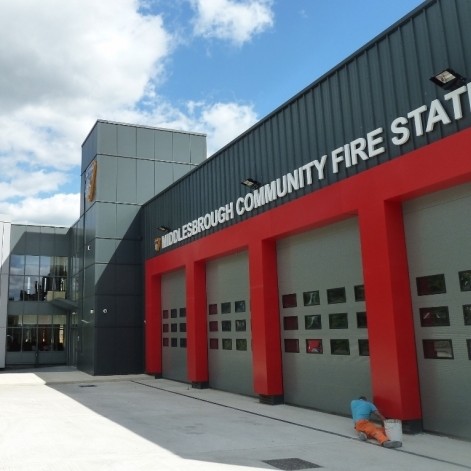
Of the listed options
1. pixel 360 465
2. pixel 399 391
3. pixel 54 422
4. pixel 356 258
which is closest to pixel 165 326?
pixel 54 422

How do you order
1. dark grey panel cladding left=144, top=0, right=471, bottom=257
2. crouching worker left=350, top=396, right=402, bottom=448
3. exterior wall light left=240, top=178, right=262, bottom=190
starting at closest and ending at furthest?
crouching worker left=350, top=396, right=402, bottom=448, dark grey panel cladding left=144, top=0, right=471, bottom=257, exterior wall light left=240, top=178, right=262, bottom=190

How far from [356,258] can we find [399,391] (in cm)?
319

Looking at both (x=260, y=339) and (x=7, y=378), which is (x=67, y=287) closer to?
(x=7, y=378)

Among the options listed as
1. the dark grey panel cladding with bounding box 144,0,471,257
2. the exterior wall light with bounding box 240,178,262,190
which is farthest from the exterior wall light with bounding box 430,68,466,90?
the exterior wall light with bounding box 240,178,262,190

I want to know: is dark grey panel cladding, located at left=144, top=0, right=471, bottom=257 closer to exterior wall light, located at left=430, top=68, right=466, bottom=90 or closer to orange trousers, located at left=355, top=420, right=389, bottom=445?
exterior wall light, located at left=430, top=68, right=466, bottom=90

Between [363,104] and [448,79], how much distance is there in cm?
250

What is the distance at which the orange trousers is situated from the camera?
9133mm

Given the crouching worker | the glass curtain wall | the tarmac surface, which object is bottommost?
the tarmac surface

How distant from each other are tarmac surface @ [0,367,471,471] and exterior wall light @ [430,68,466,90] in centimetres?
622

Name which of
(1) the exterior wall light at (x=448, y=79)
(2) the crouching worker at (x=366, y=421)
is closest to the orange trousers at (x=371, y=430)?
(2) the crouching worker at (x=366, y=421)

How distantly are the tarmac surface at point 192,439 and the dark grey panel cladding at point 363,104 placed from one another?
5.46 m

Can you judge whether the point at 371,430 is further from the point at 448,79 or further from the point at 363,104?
the point at 363,104

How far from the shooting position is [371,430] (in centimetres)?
948

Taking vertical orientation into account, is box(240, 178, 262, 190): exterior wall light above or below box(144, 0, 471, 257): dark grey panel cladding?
below
